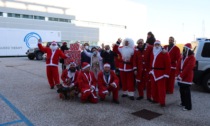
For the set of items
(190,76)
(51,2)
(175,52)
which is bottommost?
(190,76)

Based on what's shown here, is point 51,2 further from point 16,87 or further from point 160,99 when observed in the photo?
point 160,99

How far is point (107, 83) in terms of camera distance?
19.5 ft

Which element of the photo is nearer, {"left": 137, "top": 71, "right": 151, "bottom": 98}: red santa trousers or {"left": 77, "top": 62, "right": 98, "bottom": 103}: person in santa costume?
{"left": 77, "top": 62, "right": 98, "bottom": 103}: person in santa costume

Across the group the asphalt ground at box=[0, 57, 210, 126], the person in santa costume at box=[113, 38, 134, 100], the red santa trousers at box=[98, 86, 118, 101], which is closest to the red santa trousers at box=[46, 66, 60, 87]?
the asphalt ground at box=[0, 57, 210, 126]

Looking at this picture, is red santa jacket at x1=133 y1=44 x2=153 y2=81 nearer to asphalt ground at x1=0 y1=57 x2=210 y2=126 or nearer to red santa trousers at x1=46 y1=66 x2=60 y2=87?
asphalt ground at x1=0 y1=57 x2=210 y2=126

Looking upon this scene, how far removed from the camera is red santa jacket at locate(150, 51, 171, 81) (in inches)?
215

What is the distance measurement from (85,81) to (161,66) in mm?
2183

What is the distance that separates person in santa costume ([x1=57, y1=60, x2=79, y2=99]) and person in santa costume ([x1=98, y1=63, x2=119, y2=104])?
2.65 feet

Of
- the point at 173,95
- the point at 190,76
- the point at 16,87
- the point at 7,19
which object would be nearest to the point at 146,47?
the point at 190,76

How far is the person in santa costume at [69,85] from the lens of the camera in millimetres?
5941

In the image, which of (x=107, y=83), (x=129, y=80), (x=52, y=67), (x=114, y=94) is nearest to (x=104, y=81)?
(x=107, y=83)

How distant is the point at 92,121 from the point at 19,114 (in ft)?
5.82

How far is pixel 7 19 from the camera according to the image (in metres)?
32.1

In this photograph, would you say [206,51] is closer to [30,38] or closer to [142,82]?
[142,82]
